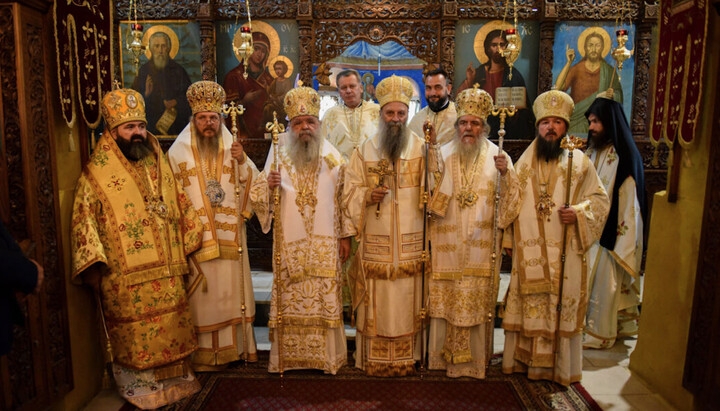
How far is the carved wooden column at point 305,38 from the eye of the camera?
259 inches

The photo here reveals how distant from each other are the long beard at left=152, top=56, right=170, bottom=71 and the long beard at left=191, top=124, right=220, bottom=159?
371 cm

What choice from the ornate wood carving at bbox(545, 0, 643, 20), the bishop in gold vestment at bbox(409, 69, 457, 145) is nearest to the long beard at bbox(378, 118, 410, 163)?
the bishop in gold vestment at bbox(409, 69, 457, 145)

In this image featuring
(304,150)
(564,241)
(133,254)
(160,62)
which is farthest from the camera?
(160,62)

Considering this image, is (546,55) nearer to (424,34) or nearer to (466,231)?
(424,34)

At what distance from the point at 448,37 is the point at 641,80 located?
2839 mm

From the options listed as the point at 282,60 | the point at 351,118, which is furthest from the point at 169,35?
the point at 351,118

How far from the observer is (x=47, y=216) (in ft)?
10.1

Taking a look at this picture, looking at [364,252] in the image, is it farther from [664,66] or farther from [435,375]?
[664,66]

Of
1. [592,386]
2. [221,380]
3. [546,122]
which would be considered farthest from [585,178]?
[221,380]

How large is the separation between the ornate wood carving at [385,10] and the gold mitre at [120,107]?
3891 mm

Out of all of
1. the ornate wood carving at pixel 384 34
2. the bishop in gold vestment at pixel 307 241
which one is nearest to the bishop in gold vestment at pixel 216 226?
the bishop in gold vestment at pixel 307 241

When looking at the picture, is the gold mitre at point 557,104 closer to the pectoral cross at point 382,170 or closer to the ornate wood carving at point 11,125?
the pectoral cross at point 382,170

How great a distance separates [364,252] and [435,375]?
1189 mm

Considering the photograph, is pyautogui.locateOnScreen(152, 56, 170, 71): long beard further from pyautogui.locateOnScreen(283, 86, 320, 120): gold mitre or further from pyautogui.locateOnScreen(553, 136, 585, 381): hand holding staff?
pyautogui.locateOnScreen(553, 136, 585, 381): hand holding staff
